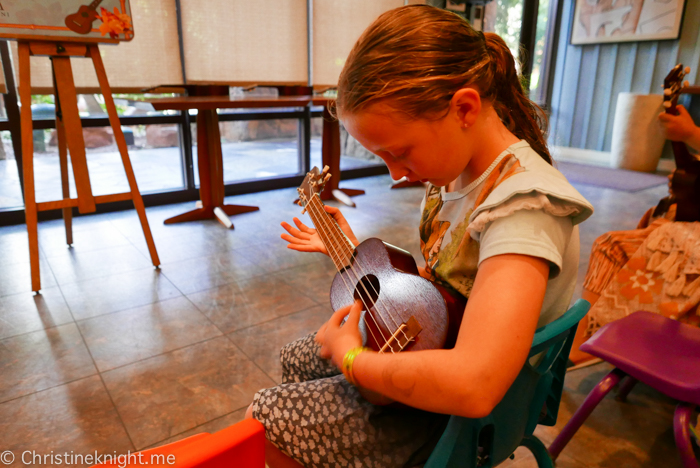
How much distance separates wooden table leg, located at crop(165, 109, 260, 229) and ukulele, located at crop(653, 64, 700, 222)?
2.42m

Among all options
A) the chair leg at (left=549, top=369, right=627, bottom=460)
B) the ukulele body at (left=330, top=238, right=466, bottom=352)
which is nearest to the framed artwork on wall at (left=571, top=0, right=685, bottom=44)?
the chair leg at (left=549, top=369, right=627, bottom=460)

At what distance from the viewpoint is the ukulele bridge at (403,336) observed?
690 millimetres

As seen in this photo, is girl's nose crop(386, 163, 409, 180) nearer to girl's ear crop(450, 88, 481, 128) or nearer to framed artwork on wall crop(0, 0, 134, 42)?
girl's ear crop(450, 88, 481, 128)

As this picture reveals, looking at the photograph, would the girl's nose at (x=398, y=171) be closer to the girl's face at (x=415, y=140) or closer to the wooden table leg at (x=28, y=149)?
the girl's face at (x=415, y=140)

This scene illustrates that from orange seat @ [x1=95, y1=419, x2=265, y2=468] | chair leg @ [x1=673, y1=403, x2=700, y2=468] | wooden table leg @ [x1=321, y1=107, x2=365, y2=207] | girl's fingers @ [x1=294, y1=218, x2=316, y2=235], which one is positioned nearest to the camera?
orange seat @ [x1=95, y1=419, x2=265, y2=468]

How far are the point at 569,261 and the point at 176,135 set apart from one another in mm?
3535

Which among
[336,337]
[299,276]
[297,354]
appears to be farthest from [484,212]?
[299,276]

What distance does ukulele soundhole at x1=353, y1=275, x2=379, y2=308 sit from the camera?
0.82m

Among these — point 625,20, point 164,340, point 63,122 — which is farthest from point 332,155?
point 625,20

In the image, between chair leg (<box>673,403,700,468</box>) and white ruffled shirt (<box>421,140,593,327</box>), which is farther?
chair leg (<box>673,403,700,468</box>)

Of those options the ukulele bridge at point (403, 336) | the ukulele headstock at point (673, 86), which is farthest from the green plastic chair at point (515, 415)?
the ukulele headstock at point (673, 86)

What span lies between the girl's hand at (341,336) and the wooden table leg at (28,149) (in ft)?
6.00

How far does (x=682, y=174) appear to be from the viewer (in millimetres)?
1553

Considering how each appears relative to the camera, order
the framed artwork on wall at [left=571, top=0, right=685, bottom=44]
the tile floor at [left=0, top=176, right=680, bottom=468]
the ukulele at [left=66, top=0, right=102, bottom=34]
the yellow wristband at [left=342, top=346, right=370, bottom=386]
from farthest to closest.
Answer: the framed artwork on wall at [left=571, top=0, right=685, bottom=44]
the ukulele at [left=66, top=0, right=102, bottom=34]
the tile floor at [left=0, top=176, right=680, bottom=468]
the yellow wristband at [left=342, top=346, right=370, bottom=386]
